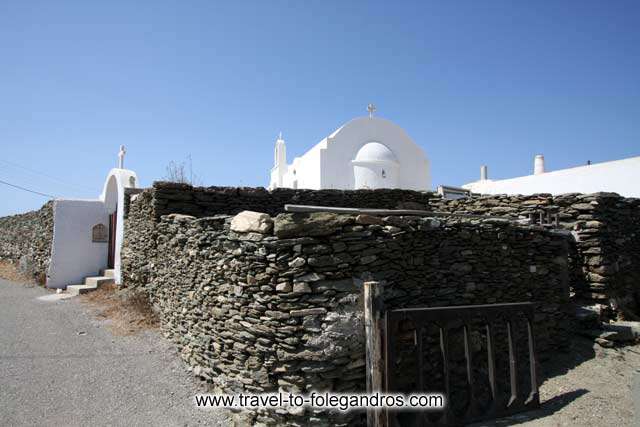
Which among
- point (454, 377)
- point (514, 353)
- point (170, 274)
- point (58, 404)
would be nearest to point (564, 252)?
point (514, 353)

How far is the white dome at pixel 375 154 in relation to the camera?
56.1 feet

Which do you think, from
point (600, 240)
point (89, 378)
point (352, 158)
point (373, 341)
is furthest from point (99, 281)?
point (600, 240)

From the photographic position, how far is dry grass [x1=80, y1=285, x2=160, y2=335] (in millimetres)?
8367

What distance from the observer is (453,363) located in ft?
18.7

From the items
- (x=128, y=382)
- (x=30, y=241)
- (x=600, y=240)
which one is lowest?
(x=128, y=382)

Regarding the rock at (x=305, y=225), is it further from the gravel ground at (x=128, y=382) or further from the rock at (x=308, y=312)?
the gravel ground at (x=128, y=382)

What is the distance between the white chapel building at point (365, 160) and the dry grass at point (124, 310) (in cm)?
890

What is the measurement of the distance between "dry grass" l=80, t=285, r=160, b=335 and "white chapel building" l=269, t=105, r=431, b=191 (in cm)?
890

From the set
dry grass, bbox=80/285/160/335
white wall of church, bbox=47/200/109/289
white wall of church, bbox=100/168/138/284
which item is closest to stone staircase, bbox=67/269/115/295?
white wall of church, bbox=100/168/138/284

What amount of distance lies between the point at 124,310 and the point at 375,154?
11619mm

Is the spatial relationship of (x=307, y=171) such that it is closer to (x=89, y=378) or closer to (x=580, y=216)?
(x=580, y=216)

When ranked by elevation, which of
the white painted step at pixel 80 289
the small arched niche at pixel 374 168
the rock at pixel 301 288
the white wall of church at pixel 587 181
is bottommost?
the white painted step at pixel 80 289

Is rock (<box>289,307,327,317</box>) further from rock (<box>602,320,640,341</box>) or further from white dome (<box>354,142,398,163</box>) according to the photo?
white dome (<box>354,142,398,163</box>)

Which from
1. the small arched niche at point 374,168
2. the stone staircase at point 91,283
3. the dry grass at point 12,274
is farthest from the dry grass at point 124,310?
the small arched niche at point 374,168
